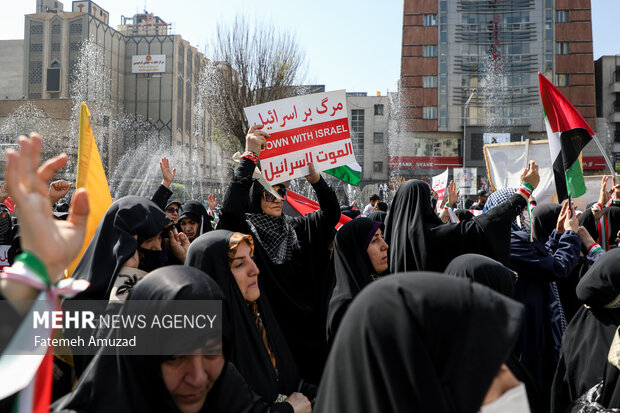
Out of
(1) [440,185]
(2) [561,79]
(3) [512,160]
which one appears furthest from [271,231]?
(2) [561,79]

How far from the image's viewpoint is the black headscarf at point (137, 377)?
1629mm

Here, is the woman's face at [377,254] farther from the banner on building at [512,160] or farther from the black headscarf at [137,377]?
the banner on building at [512,160]

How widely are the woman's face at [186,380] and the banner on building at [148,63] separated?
56.7m

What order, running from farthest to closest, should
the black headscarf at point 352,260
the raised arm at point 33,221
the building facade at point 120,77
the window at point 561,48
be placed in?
the building facade at point 120,77 → the window at point 561,48 → the black headscarf at point 352,260 → the raised arm at point 33,221

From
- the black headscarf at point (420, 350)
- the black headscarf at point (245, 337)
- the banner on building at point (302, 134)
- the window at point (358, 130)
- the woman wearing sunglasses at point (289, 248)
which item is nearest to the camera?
the black headscarf at point (420, 350)

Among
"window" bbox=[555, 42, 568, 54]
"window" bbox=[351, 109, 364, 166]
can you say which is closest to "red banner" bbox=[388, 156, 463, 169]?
"window" bbox=[351, 109, 364, 166]

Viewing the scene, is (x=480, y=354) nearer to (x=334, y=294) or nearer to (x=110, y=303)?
(x=110, y=303)

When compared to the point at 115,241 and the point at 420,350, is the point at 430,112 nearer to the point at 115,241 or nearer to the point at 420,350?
the point at 115,241

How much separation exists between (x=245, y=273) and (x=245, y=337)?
0.94 feet

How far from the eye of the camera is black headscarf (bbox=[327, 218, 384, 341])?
3016mm

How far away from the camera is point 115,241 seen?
2.64 meters

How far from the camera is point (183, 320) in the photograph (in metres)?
1.72

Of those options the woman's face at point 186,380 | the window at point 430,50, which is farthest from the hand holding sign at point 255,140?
the window at point 430,50

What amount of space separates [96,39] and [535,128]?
121 feet
